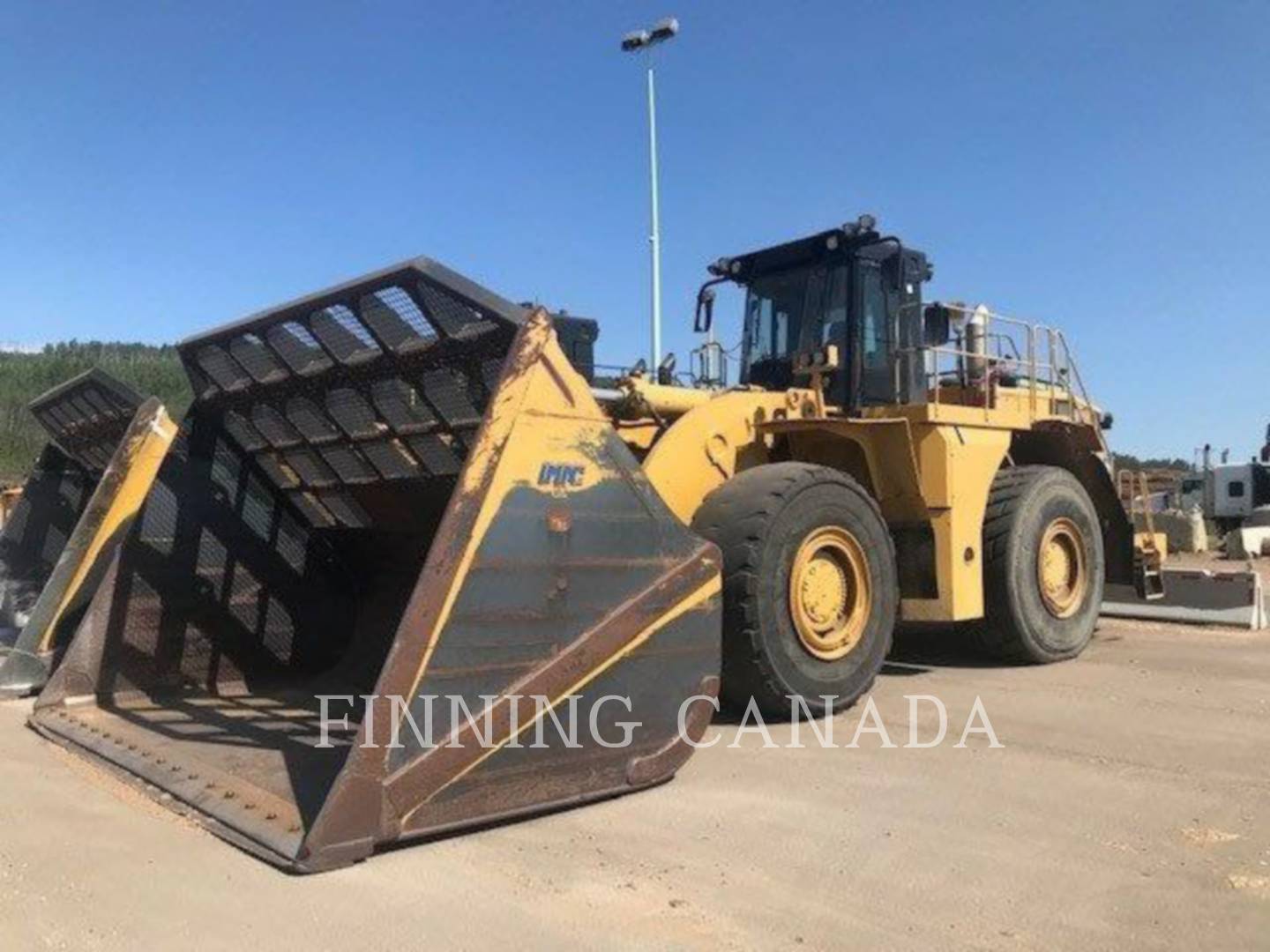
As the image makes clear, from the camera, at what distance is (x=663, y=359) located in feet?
26.4

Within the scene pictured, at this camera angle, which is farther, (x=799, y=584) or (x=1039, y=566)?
(x=1039, y=566)

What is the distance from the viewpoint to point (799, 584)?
19.7 ft

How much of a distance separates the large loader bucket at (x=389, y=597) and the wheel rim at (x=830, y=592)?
45.7 inches

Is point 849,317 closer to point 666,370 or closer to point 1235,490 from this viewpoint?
point 666,370

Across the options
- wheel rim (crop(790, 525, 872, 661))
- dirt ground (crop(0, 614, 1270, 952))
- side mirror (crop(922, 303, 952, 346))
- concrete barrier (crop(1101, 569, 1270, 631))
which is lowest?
dirt ground (crop(0, 614, 1270, 952))

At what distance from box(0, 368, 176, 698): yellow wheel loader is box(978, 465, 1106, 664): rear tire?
5.62m

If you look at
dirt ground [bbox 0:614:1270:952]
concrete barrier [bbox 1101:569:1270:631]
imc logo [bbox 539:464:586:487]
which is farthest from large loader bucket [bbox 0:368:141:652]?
concrete barrier [bbox 1101:569:1270:631]

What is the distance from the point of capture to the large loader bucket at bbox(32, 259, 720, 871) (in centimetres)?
405

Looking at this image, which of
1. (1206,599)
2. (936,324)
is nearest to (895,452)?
(936,324)

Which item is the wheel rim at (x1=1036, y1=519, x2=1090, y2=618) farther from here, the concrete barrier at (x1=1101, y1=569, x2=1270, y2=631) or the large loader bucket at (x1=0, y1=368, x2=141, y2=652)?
the large loader bucket at (x1=0, y1=368, x2=141, y2=652)

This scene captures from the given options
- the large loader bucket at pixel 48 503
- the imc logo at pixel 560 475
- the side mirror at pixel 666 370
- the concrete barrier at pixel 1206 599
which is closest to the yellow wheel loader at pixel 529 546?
the imc logo at pixel 560 475

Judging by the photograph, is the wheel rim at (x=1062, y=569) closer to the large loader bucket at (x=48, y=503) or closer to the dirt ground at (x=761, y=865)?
the dirt ground at (x=761, y=865)

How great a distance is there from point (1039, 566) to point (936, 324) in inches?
78.9

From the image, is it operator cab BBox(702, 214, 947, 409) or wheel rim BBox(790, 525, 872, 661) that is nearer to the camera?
wheel rim BBox(790, 525, 872, 661)
